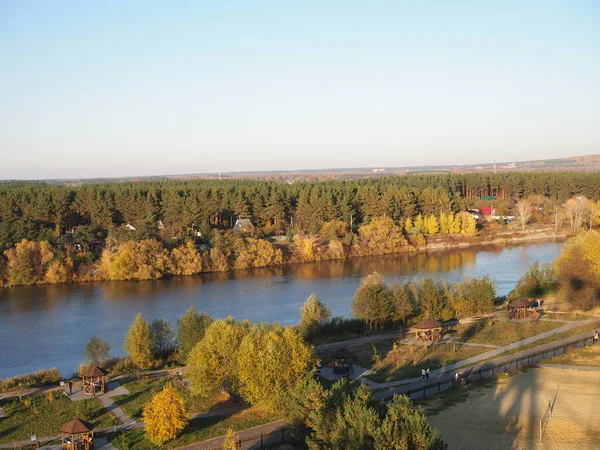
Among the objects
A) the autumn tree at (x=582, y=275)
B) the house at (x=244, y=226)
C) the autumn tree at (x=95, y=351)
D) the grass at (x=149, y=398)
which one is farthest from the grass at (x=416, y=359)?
the house at (x=244, y=226)

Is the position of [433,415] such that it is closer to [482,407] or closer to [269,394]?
[482,407]

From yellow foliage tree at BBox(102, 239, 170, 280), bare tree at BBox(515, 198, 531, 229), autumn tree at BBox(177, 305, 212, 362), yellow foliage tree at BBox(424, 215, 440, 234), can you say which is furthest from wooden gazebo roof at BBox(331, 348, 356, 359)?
bare tree at BBox(515, 198, 531, 229)

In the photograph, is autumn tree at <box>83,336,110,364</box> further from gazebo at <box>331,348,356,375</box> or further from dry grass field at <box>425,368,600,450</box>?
dry grass field at <box>425,368,600,450</box>

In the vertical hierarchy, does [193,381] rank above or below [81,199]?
below

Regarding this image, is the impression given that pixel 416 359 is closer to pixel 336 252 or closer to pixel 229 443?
pixel 229 443

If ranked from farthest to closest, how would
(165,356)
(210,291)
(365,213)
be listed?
(365,213)
(210,291)
(165,356)

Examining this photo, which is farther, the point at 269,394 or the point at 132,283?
the point at 132,283

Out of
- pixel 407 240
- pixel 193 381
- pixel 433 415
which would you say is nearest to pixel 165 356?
pixel 193 381
